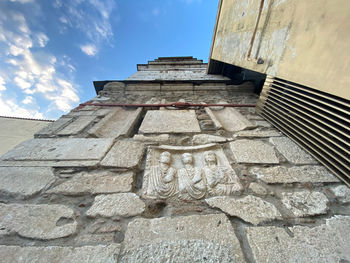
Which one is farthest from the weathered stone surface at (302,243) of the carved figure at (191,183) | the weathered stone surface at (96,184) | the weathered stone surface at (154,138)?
the weathered stone surface at (154,138)

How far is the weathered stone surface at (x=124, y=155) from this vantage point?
1.40 metres

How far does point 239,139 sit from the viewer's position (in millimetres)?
1812

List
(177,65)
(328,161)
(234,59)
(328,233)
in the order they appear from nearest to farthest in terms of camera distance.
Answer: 1. (328,233)
2. (328,161)
3. (234,59)
4. (177,65)

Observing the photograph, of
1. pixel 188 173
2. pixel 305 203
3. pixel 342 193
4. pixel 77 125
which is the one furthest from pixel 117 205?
pixel 342 193

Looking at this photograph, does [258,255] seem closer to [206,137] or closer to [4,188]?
[206,137]

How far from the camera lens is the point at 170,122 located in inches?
84.7

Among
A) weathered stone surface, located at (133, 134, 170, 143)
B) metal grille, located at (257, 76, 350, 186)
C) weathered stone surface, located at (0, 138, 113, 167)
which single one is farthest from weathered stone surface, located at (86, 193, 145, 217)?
metal grille, located at (257, 76, 350, 186)

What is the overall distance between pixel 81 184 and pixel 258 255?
4.44 feet

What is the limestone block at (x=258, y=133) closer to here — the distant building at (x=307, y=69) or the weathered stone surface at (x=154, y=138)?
the distant building at (x=307, y=69)

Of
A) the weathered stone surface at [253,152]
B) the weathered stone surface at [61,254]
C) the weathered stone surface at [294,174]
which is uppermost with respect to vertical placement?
the weathered stone surface at [253,152]

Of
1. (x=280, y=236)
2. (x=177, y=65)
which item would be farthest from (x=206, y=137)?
(x=177, y=65)

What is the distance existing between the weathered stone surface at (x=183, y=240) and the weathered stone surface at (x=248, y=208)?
9 cm

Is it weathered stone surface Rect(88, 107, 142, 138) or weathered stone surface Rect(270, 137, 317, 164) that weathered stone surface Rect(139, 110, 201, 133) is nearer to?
weathered stone surface Rect(88, 107, 142, 138)

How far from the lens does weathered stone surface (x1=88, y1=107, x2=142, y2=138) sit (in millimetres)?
1931
